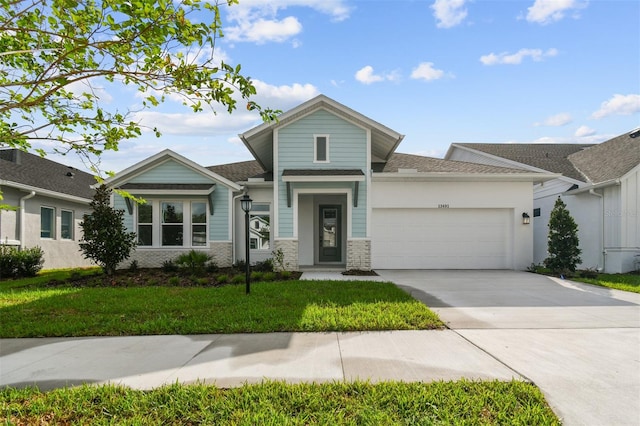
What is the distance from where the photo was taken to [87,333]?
20.0 feet

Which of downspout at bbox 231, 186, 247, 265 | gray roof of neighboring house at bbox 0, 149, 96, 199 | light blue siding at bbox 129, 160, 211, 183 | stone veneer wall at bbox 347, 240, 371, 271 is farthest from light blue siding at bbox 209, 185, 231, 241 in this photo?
gray roof of neighboring house at bbox 0, 149, 96, 199

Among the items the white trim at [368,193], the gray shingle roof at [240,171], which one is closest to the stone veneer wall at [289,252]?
the white trim at [368,193]

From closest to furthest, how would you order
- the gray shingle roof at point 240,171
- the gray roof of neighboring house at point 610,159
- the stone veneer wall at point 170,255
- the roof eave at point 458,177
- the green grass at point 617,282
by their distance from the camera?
the green grass at point 617,282 → the roof eave at point 458,177 → the gray roof of neighboring house at point 610,159 → the stone veneer wall at point 170,255 → the gray shingle roof at point 240,171

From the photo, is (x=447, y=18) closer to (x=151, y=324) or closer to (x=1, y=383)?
(x=151, y=324)

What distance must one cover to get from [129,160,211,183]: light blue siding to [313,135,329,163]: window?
425cm

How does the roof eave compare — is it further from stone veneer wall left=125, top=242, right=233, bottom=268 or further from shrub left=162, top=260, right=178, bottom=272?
shrub left=162, top=260, right=178, bottom=272

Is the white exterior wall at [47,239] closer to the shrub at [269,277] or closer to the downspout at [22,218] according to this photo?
the downspout at [22,218]

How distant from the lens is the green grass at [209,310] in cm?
619

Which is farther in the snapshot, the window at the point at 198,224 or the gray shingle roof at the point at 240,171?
the gray shingle roof at the point at 240,171

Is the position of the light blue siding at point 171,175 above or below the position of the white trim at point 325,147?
below

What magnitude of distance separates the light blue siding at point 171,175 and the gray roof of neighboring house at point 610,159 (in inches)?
588

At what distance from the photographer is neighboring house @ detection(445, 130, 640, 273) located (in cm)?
1334

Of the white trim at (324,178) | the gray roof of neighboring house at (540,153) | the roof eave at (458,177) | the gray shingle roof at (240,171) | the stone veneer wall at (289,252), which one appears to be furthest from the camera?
the gray roof of neighboring house at (540,153)

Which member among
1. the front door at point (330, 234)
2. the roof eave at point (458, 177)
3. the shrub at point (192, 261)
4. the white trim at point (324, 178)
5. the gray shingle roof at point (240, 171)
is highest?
the gray shingle roof at point (240, 171)
